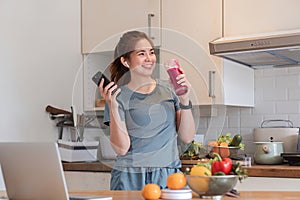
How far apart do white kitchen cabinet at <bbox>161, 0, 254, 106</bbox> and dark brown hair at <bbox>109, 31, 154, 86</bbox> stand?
0.82 meters

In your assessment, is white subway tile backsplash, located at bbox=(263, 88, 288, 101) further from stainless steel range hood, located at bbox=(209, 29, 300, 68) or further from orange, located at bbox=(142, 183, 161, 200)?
orange, located at bbox=(142, 183, 161, 200)

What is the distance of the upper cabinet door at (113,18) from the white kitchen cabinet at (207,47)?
0.12 m

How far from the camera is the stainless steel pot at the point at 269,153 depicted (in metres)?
3.00

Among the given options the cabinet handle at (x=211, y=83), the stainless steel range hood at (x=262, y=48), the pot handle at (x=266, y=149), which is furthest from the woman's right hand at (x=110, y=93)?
the pot handle at (x=266, y=149)

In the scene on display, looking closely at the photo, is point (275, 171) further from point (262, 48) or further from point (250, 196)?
point (250, 196)

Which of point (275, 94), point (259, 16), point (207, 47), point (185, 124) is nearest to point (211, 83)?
point (207, 47)

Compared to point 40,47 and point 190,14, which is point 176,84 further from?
point 40,47

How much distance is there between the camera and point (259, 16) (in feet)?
10.1

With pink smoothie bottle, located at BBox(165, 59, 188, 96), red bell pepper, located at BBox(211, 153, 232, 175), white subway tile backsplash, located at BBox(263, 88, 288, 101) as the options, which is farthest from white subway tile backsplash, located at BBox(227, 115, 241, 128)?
red bell pepper, located at BBox(211, 153, 232, 175)

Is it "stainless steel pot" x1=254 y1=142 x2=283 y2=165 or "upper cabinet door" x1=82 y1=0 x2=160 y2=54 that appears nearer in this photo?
"stainless steel pot" x1=254 y1=142 x2=283 y2=165

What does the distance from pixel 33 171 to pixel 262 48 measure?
1.80m

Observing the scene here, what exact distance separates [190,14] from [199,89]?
748 mm

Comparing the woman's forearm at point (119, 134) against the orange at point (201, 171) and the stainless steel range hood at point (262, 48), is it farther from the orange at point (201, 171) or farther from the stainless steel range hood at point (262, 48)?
the stainless steel range hood at point (262, 48)

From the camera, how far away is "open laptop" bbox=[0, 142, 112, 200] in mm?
1426
